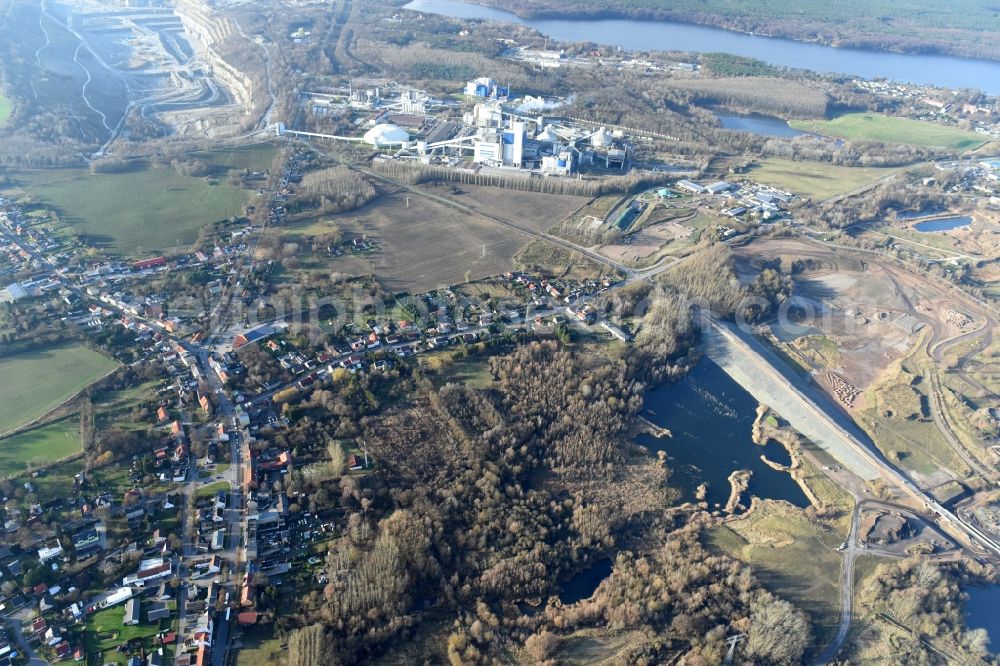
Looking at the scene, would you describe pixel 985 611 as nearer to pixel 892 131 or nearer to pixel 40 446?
pixel 40 446

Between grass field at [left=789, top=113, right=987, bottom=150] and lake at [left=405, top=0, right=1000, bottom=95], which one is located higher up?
lake at [left=405, top=0, right=1000, bottom=95]

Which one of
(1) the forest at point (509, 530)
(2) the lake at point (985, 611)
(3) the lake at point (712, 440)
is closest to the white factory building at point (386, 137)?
(1) the forest at point (509, 530)

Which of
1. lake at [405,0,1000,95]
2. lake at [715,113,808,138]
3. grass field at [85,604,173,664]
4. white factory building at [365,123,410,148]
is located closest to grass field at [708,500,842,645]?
grass field at [85,604,173,664]

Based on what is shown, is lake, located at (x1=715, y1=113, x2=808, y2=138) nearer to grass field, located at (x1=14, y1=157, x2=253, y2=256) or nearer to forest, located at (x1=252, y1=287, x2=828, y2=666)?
forest, located at (x1=252, y1=287, x2=828, y2=666)

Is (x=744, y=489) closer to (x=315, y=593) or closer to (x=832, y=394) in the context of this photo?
(x=832, y=394)

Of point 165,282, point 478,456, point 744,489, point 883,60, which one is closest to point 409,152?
point 165,282
